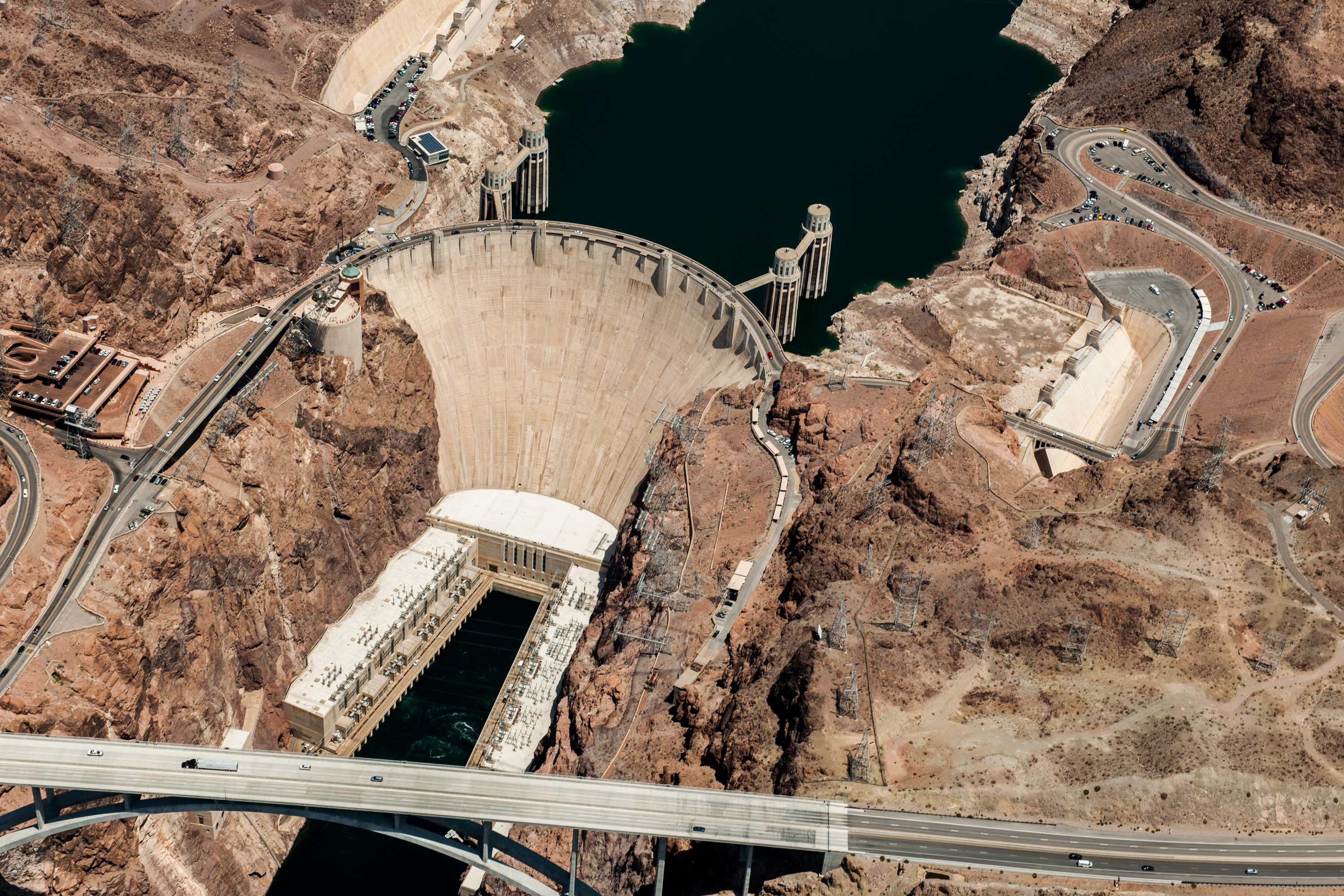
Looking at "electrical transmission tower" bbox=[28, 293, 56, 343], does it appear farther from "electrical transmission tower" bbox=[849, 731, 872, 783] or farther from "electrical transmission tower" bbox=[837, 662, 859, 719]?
"electrical transmission tower" bbox=[849, 731, 872, 783]

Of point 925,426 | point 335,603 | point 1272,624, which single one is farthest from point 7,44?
point 1272,624

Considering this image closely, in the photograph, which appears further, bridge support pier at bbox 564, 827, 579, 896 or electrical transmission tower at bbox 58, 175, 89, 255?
electrical transmission tower at bbox 58, 175, 89, 255

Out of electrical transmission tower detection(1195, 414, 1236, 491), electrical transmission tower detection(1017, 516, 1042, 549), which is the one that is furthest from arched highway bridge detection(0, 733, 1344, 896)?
electrical transmission tower detection(1195, 414, 1236, 491)

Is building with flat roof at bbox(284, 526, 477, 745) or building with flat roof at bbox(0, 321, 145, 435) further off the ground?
building with flat roof at bbox(0, 321, 145, 435)

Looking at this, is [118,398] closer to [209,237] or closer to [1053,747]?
[209,237]

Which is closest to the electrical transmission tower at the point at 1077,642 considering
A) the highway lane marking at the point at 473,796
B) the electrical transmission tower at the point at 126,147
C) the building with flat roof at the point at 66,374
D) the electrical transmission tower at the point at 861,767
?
the electrical transmission tower at the point at 861,767

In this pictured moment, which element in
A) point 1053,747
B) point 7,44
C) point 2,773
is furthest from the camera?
point 7,44

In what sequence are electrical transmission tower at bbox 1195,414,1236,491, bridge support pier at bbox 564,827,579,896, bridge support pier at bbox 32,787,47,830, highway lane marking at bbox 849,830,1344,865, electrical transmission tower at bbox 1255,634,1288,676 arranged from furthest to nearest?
electrical transmission tower at bbox 1195,414,1236,491 < electrical transmission tower at bbox 1255,634,1288,676 < bridge support pier at bbox 32,787,47,830 < bridge support pier at bbox 564,827,579,896 < highway lane marking at bbox 849,830,1344,865

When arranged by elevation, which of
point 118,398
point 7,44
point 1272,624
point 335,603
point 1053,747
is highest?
point 1272,624
